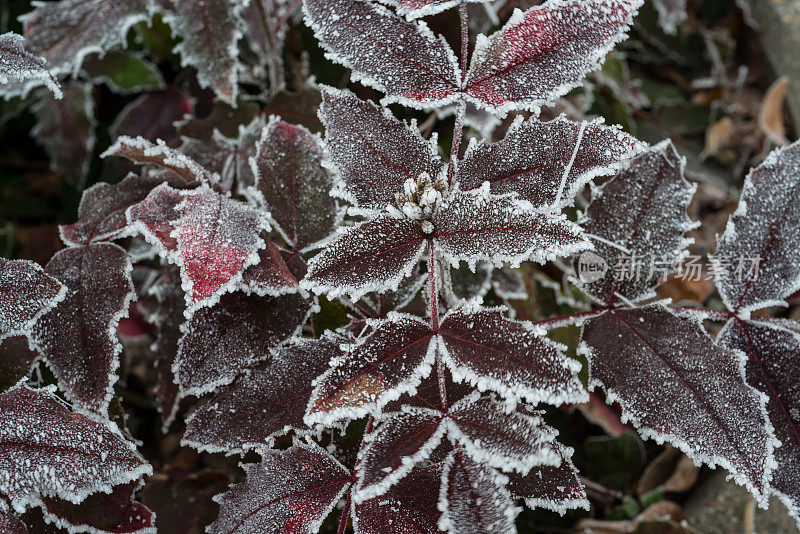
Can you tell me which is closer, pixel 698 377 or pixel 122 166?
pixel 698 377

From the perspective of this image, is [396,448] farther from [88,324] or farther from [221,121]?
[221,121]

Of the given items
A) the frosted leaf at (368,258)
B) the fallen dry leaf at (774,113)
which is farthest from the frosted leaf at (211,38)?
the fallen dry leaf at (774,113)

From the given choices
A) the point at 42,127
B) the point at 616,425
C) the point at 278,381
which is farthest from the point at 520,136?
the point at 42,127

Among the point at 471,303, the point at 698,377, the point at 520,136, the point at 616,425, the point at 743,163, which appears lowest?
the point at 616,425

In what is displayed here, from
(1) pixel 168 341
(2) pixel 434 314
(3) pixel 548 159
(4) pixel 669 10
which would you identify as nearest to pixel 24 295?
(1) pixel 168 341

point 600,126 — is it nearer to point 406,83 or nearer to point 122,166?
point 406,83

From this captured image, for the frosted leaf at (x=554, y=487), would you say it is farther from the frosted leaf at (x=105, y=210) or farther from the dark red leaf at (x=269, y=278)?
the frosted leaf at (x=105, y=210)

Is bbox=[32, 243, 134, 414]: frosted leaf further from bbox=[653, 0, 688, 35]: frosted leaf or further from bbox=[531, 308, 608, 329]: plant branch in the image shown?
bbox=[653, 0, 688, 35]: frosted leaf
